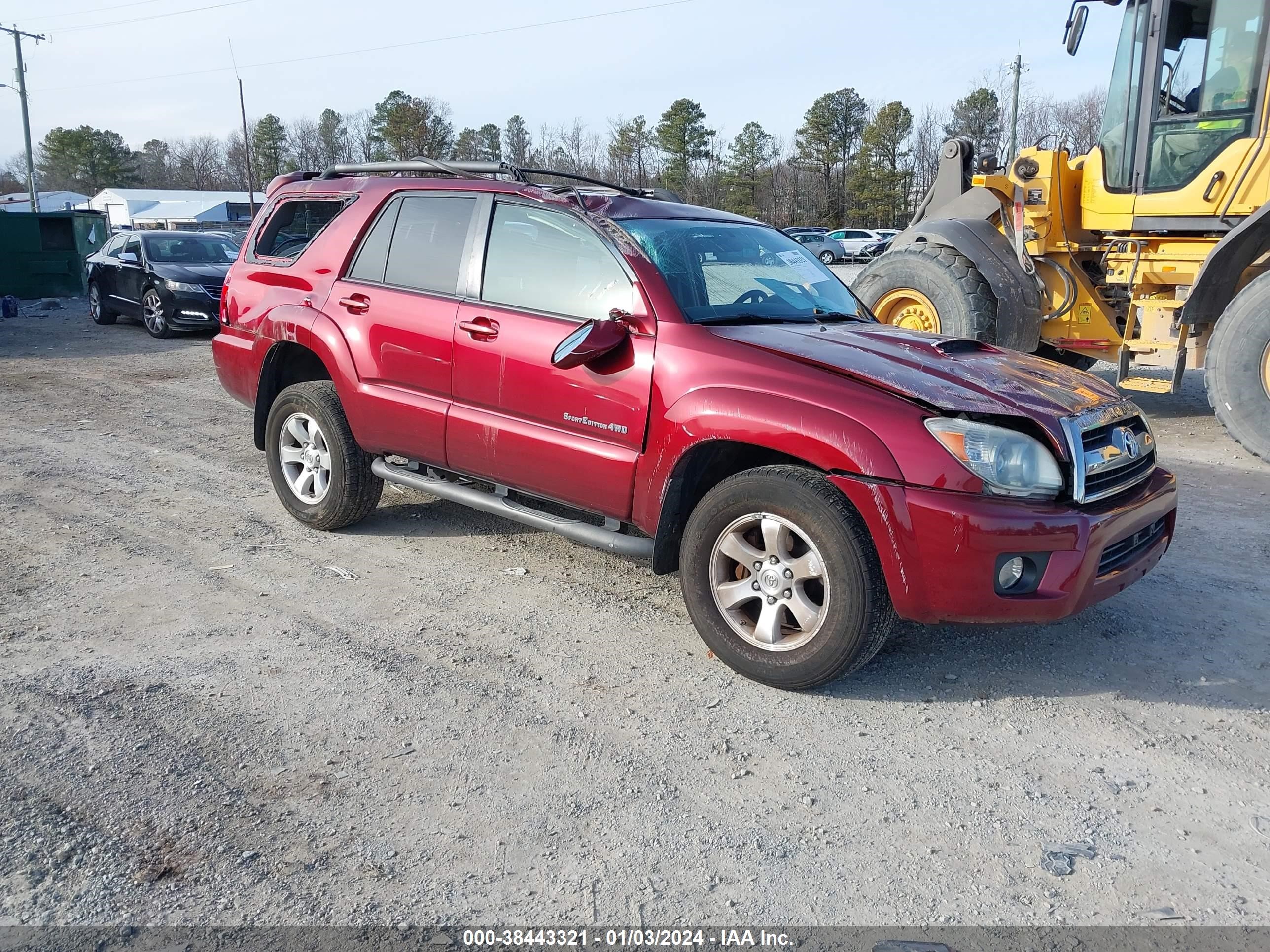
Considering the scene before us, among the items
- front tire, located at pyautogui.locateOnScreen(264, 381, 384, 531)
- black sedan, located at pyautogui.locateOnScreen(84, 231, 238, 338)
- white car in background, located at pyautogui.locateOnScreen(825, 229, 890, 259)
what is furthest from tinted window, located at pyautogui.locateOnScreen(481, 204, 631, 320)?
white car in background, located at pyautogui.locateOnScreen(825, 229, 890, 259)

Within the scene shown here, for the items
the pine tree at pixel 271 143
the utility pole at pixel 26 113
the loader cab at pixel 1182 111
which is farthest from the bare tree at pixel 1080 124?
the pine tree at pixel 271 143

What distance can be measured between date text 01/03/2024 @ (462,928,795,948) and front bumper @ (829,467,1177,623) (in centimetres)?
137

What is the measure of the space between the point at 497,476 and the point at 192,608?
59.3 inches

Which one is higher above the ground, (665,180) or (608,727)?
(665,180)

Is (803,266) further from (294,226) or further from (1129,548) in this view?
(294,226)

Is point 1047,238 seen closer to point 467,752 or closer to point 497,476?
point 497,476

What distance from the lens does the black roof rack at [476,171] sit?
4945 millimetres

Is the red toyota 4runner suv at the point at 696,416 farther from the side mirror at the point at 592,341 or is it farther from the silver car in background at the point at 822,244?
the silver car in background at the point at 822,244

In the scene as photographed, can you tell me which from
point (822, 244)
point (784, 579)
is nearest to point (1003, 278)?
point (784, 579)

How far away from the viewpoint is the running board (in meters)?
4.14

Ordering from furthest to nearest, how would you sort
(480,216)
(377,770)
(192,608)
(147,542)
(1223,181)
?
(1223,181)
(147,542)
(480,216)
(192,608)
(377,770)

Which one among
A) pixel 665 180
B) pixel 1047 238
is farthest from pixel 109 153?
pixel 1047 238

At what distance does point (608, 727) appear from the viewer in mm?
3479

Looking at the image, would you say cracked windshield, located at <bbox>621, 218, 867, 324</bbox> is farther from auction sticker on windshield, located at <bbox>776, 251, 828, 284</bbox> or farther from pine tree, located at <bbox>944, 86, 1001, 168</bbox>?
pine tree, located at <bbox>944, 86, 1001, 168</bbox>
